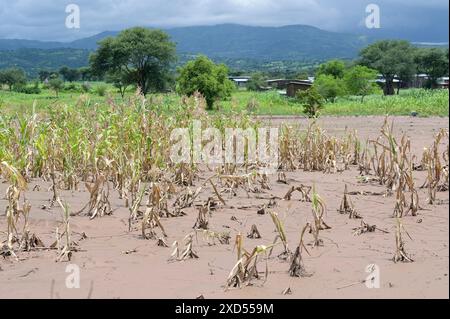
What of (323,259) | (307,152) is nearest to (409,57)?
(307,152)

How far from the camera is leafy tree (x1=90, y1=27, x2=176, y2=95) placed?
144 ft

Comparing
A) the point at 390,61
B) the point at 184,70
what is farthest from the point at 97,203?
the point at 390,61

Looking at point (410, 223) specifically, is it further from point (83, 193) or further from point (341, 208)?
point (83, 193)

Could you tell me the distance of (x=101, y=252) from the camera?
4.76 metres

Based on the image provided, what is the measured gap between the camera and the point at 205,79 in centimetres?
2964

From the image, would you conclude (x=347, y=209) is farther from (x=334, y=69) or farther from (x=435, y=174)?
(x=334, y=69)

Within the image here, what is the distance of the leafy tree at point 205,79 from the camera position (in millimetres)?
29562

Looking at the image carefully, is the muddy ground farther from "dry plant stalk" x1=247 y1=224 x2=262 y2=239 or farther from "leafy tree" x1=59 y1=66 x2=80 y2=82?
"leafy tree" x1=59 y1=66 x2=80 y2=82

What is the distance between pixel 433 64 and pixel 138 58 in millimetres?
31248

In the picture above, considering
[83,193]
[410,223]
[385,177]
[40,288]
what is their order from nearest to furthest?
1. [40,288]
2. [410,223]
3. [83,193]
4. [385,177]

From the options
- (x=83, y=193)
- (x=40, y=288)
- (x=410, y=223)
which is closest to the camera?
(x=40, y=288)

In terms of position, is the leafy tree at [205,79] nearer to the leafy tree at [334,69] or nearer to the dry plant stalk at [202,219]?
the leafy tree at [334,69]

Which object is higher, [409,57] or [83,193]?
[409,57]
